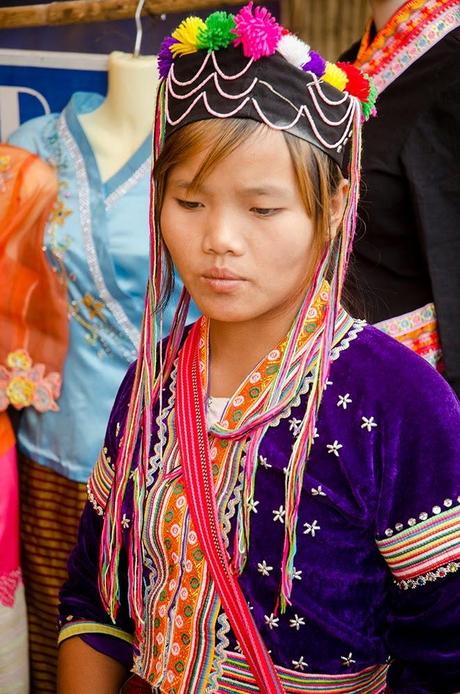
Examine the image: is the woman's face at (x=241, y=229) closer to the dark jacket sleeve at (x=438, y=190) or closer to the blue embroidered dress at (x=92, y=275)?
the dark jacket sleeve at (x=438, y=190)

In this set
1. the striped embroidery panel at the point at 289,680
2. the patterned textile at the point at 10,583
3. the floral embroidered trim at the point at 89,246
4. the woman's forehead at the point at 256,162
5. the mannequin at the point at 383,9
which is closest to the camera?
the woman's forehead at the point at 256,162

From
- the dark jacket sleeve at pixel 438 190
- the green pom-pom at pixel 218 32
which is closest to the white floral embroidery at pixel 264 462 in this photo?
the green pom-pom at pixel 218 32

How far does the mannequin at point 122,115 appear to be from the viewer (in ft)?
6.37

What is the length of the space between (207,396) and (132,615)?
0.32 m

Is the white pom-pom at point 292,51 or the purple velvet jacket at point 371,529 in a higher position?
the white pom-pom at point 292,51

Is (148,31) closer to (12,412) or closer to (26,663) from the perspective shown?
(12,412)

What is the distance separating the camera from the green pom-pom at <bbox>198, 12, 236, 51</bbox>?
3.44 ft

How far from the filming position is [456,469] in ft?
3.38

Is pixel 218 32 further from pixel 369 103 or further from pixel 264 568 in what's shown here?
pixel 264 568

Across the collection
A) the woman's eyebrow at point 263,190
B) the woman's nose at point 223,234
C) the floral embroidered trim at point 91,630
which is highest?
the woman's eyebrow at point 263,190

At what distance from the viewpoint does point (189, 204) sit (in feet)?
3.52

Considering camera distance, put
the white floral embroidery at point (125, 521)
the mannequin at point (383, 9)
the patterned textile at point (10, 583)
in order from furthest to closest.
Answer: the patterned textile at point (10, 583), the mannequin at point (383, 9), the white floral embroidery at point (125, 521)

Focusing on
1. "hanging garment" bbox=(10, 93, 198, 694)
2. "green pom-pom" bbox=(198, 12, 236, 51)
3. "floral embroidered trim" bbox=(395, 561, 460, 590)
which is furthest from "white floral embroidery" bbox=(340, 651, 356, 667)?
"hanging garment" bbox=(10, 93, 198, 694)

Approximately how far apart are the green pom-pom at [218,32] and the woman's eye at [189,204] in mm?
177
